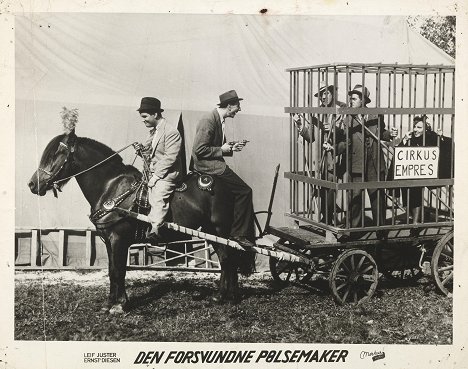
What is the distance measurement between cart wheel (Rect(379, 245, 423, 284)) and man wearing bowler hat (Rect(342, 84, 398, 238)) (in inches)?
15.7

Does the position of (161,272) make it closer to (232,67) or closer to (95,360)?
(95,360)

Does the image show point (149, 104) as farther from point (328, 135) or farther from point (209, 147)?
point (328, 135)

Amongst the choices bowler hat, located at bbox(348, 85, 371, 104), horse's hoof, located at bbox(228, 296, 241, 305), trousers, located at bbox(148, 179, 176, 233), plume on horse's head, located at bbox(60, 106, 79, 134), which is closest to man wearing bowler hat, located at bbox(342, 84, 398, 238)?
bowler hat, located at bbox(348, 85, 371, 104)

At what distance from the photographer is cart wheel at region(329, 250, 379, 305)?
21.7 ft

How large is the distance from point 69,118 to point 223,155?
1.46 metres

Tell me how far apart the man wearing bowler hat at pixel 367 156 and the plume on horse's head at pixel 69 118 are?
Answer: 2521 millimetres

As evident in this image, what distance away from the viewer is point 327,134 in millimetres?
6855

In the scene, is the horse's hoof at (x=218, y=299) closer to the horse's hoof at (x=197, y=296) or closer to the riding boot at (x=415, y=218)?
the horse's hoof at (x=197, y=296)

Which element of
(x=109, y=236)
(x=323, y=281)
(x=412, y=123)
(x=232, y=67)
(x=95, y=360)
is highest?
(x=232, y=67)

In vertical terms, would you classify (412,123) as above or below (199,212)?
above

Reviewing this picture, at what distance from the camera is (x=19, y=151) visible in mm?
6594

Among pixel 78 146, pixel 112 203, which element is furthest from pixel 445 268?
pixel 78 146

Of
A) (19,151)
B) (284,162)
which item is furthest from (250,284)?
(19,151)

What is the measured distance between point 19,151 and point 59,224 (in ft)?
2.60
